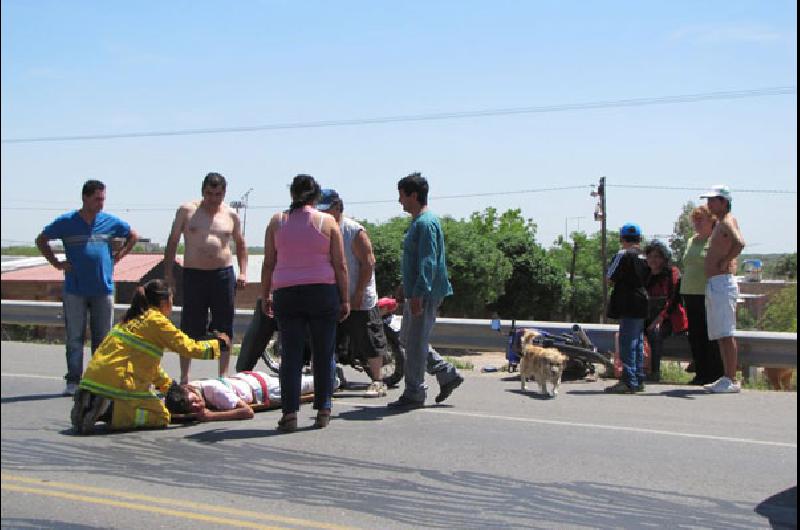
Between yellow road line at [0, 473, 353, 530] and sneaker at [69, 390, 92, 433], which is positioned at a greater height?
sneaker at [69, 390, 92, 433]

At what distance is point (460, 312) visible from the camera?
61.8 m

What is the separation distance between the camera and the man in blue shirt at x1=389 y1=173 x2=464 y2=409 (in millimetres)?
9547

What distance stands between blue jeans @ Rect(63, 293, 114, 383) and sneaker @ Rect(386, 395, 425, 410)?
2896 millimetres

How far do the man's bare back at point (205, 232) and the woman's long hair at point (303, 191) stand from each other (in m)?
1.67

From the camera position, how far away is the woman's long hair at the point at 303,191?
28.0ft

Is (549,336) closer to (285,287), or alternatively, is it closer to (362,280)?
(362,280)

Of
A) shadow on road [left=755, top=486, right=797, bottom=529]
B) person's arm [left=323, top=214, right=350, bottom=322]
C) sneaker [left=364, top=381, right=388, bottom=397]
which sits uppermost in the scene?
person's arm [left=323, top=214, right=350, bottom=322]

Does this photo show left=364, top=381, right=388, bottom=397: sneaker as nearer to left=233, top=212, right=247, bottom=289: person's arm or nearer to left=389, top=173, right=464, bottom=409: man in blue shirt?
left=389, top=173, right=464, bottom=409: man in blue shirt

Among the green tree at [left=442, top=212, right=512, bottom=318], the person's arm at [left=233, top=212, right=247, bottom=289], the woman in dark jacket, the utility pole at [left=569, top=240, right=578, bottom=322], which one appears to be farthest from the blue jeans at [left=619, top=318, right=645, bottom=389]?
the utility pole at [left=569, top=240, right=578, bottom=322]

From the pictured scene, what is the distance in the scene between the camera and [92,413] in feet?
27.4

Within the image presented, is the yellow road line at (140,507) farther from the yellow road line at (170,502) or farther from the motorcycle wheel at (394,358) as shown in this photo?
the motorcycle wheel at (394,358)

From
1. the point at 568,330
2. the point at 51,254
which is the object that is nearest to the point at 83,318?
the point at 51,254

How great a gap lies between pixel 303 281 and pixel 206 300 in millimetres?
1934

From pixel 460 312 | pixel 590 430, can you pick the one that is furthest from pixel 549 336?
pixel 460 312
